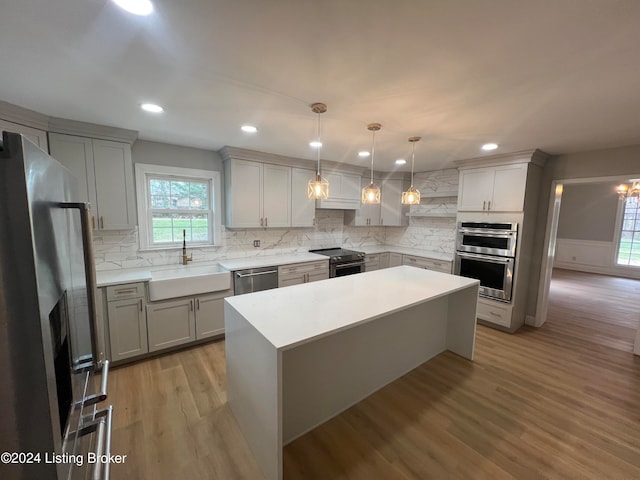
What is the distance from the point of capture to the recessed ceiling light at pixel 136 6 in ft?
3.41

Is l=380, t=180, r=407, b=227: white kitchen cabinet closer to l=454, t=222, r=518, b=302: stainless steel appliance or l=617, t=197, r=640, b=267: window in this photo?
l=454, t=222, r=518, b=302: stainless steel appliance

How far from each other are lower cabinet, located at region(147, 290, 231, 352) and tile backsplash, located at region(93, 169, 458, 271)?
0.67 metres

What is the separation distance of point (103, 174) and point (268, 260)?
80.4 inches

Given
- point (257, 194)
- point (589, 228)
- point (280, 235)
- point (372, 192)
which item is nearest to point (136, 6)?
point (372, 192)

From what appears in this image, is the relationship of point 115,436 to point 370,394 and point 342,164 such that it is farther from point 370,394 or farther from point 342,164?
point 342,164

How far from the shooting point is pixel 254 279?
3.35 meters

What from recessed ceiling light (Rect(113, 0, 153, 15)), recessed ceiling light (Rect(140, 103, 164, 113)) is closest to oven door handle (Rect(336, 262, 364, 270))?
recessed ceiling light (Rect(140, 103, 164, 113))

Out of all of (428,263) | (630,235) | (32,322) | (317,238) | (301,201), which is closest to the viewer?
(32,322)

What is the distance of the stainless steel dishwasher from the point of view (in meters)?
3.22

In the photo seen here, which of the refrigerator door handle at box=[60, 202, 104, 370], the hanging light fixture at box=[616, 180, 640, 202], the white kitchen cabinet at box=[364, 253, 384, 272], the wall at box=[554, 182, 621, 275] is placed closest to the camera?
the refrigerator door handle at box=[60, 202, 104, 370]

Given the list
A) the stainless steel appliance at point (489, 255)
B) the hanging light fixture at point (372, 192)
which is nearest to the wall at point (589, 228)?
the stainless steel appliance at point (489, 255)

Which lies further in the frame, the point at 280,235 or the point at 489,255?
the point at 280,235

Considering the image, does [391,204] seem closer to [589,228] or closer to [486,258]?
[486,258]

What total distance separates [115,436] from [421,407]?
7.60 feet
